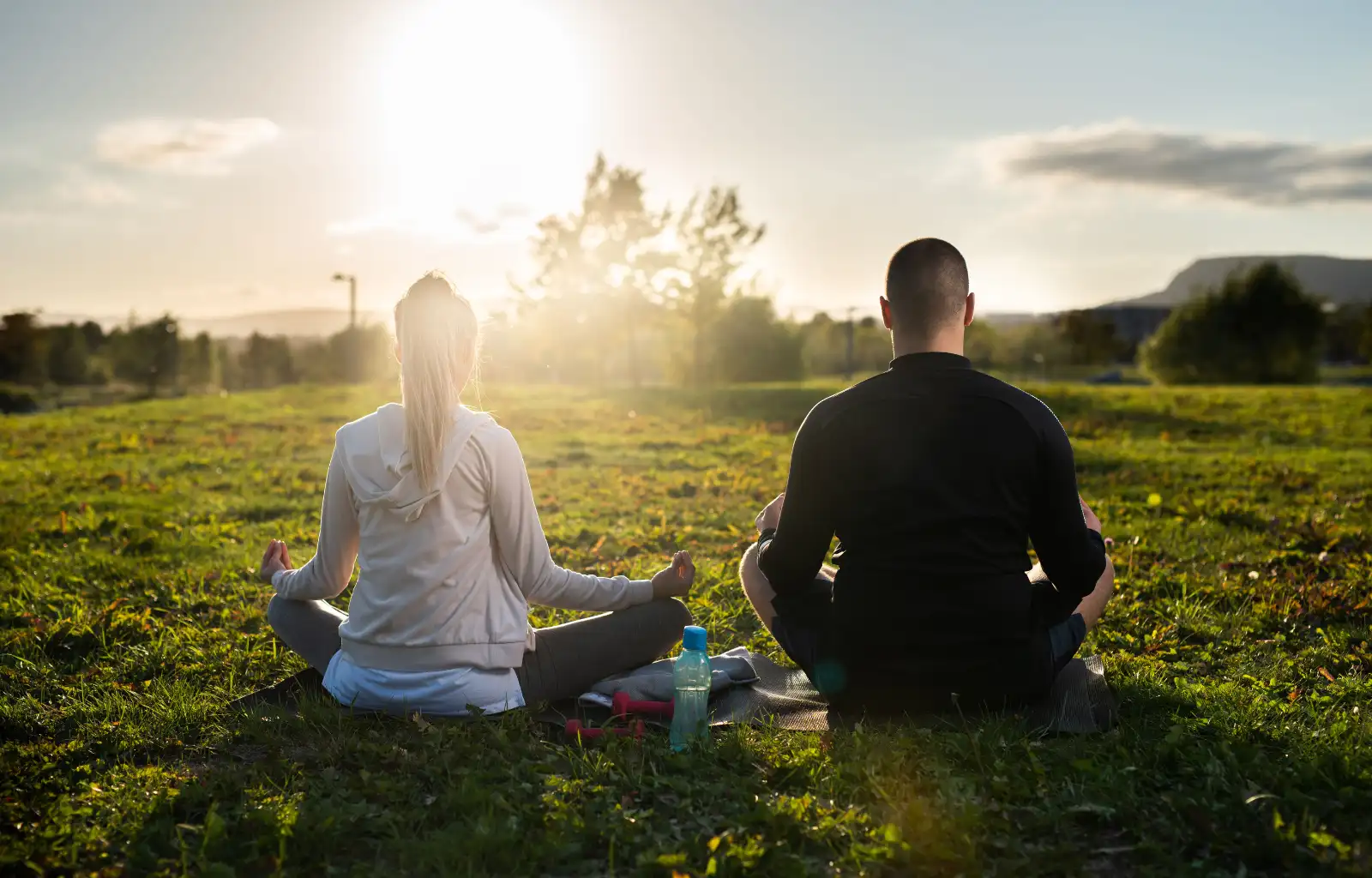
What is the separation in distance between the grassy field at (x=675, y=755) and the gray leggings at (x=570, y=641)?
329mm

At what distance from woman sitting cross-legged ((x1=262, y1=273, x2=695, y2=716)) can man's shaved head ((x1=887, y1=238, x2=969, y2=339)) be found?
4.51 ft

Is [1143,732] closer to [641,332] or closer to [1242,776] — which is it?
[1242,776]

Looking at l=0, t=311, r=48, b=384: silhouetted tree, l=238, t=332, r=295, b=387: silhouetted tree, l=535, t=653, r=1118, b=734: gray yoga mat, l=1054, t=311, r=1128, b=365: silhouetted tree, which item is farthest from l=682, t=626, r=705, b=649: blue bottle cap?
l=1054, t=311, r=1128, b=365: silhouetted tree

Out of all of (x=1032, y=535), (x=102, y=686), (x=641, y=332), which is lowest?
(x=102, y=686)

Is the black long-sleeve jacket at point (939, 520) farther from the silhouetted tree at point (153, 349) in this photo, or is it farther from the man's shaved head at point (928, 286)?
the silhouetted tree at point (153, 349)

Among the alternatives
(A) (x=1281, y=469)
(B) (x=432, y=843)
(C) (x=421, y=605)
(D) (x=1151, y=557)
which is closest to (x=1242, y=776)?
(B) (x=432, y=843)

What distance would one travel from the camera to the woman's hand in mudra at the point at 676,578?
420cm

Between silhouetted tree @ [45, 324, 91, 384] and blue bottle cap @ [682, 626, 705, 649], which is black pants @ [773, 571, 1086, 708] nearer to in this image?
blue bottle cap @ [682, 626, 705, 649]

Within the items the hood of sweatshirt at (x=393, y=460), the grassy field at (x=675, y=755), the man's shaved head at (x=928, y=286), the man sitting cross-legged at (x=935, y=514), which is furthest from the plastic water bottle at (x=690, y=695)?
the man's shaved head at (x=928, y=286)

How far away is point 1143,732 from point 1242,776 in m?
0.61

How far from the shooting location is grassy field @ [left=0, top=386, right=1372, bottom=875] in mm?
2846

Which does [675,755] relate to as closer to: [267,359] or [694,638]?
[694,638]

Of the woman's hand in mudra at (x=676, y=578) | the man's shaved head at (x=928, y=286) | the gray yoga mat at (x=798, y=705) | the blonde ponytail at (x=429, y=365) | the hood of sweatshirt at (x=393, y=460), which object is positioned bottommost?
the gray yoga mat at (x=798, y=705)

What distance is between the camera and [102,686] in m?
4.63
